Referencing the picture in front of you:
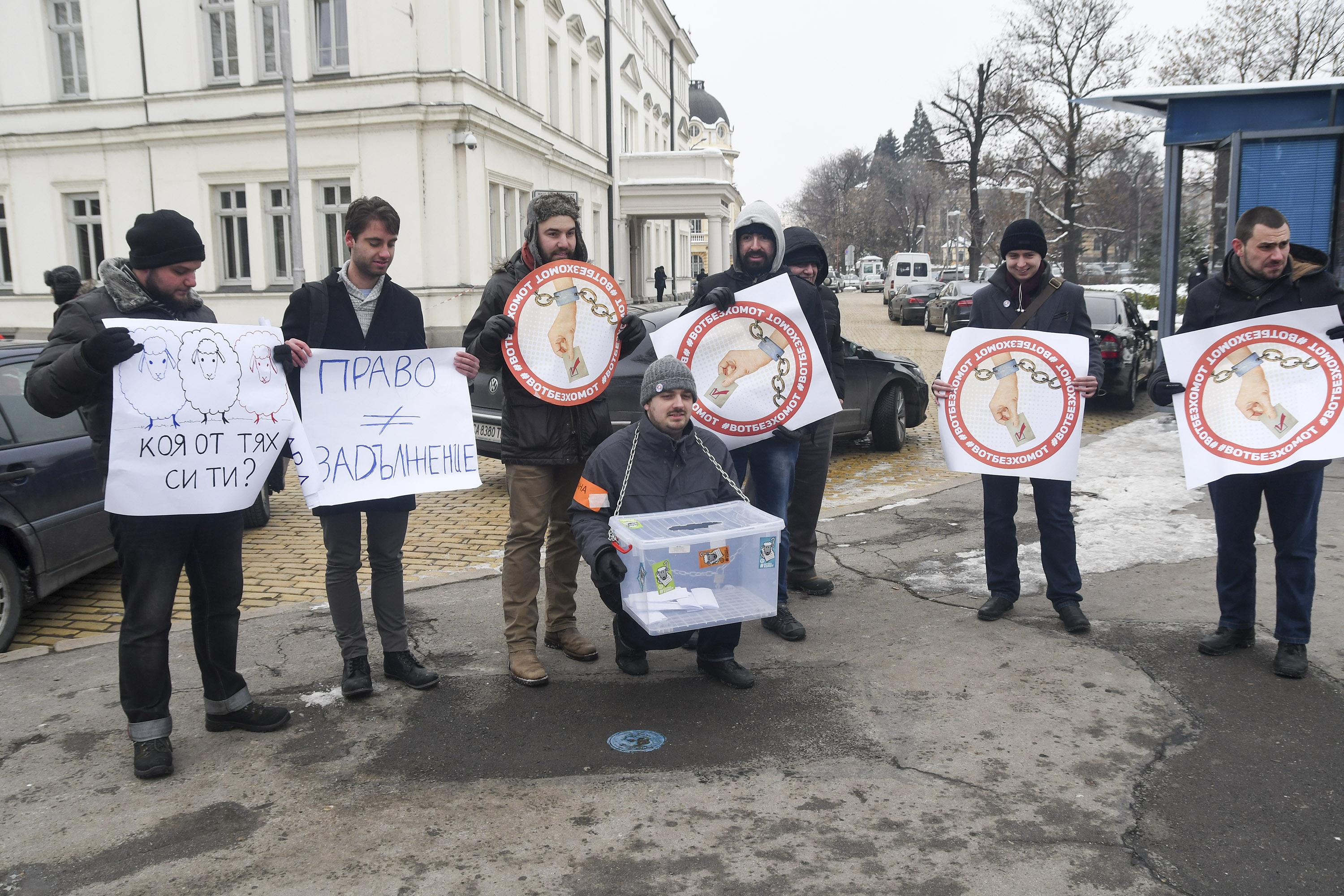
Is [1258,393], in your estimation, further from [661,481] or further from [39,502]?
[39,502]

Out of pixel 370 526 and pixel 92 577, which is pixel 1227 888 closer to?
pixel 370 526

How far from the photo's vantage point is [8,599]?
5465 mm

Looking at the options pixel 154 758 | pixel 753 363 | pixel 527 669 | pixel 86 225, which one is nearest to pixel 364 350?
pixel 527 669

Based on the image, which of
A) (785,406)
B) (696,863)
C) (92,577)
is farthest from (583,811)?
(92,577)

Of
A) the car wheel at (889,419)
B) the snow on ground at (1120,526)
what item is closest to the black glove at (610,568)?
the snow on ground at (1120,526)

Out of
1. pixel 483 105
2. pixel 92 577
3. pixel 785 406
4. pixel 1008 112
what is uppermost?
pixel 1008 112

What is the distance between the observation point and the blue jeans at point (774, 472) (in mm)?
5504

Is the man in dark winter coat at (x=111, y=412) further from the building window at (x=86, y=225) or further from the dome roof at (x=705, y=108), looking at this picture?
the dome roof at (x=705, y=108)

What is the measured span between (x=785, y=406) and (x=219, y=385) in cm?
281

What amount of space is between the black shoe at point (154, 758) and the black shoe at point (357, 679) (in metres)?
0.79

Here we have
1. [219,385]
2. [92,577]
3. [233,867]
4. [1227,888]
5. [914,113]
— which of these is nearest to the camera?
[1227,888]

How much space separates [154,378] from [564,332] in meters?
1.74

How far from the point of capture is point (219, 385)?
4074 mm

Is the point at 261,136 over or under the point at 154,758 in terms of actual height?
over
